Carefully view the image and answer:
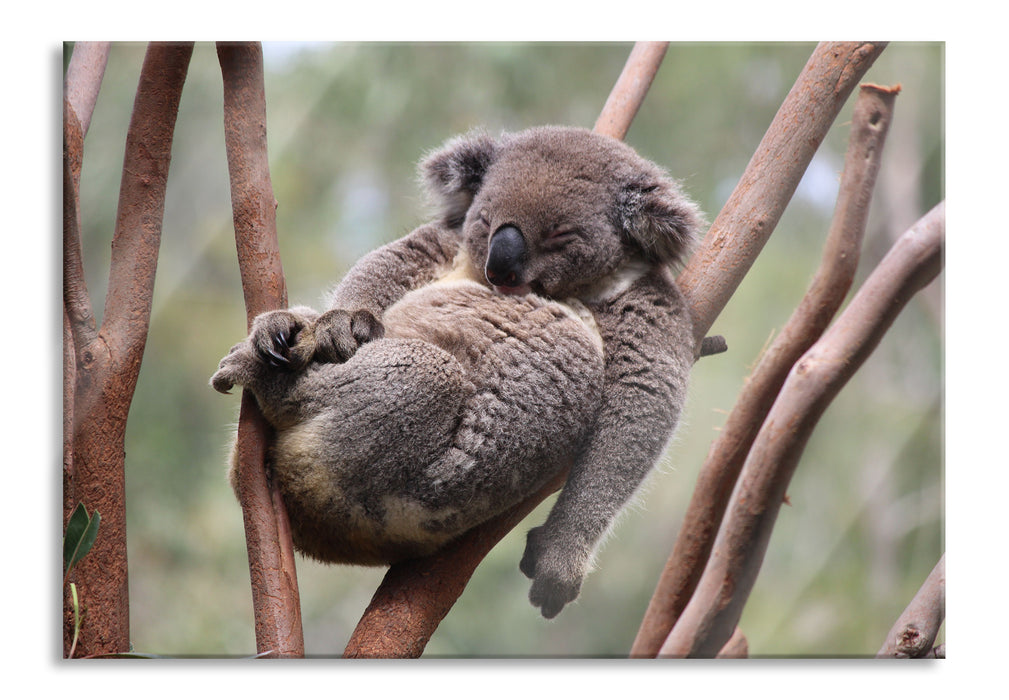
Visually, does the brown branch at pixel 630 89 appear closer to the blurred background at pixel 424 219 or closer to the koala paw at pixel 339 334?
the blurred background at pixel 424 219

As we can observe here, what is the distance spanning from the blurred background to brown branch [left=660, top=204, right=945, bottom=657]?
0.35 ft

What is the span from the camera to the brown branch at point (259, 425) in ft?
5.04

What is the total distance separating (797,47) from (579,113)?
2.11 ft

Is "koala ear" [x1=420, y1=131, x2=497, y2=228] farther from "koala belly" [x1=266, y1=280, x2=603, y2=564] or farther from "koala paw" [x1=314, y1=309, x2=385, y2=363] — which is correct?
"koala paw" [x1=314, y1=309, x2=385, y2=363]

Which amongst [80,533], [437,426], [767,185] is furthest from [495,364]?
[80,533]

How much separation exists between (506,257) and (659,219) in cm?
36

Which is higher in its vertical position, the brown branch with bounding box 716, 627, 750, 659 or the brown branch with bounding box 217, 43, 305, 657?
the brown branch with bounding box 217, 43, 305, 657

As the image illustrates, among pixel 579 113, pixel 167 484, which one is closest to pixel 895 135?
pixel 579 113

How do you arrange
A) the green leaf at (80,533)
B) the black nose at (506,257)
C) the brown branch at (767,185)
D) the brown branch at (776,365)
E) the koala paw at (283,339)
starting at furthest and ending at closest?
the brown branch at (776,365)
the brown branch at (767,185)
the black nose at (506,257)
the green leaf at (80,533)
the koala paw at (283,339)

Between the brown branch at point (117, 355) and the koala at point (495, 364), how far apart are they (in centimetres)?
36

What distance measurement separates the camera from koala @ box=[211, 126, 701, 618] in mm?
1527

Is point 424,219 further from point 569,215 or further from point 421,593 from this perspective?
point 421,593

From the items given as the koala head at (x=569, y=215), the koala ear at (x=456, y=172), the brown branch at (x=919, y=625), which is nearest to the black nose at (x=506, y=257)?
the koala head at (x=569, y=215)

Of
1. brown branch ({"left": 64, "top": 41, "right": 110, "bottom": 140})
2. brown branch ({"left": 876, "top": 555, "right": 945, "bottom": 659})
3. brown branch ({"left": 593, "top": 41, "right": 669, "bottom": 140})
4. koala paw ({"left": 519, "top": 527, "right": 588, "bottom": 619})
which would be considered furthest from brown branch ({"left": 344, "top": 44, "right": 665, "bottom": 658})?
brown branch ({"left": 64, "top": 41, "right": 110, "bottom": 140})
